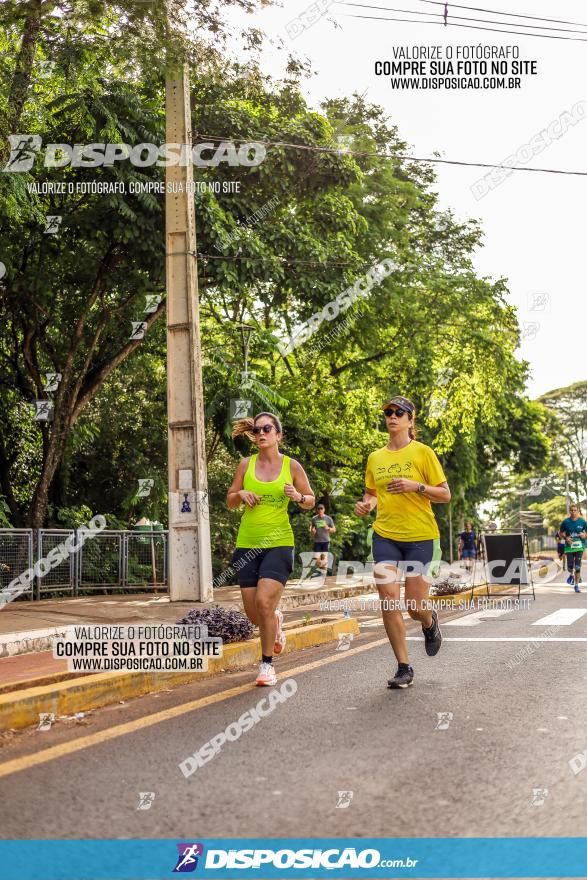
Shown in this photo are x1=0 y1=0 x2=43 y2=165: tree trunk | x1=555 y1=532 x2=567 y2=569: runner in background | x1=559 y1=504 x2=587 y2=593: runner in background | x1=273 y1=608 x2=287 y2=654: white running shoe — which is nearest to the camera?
x1=273 y1=608 x2=287 y2=654: white running shoe

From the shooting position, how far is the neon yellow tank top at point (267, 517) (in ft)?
24.1

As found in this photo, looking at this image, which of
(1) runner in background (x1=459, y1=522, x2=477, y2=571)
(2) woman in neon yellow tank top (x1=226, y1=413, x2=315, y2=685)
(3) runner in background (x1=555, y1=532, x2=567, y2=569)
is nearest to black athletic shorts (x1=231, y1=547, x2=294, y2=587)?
(2) woman in neon yellow tank top (x1=226, y1=413, x2=315, y2=685)

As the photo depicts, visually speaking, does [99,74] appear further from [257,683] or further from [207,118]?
[257,683]

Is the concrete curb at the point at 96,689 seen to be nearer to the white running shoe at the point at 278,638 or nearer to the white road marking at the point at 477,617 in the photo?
the white running shoe at the point at 278,638

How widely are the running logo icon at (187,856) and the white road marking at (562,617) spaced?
30.9ft

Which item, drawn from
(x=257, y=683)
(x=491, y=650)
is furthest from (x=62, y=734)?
(x=491, y=650)

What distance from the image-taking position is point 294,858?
361 cm

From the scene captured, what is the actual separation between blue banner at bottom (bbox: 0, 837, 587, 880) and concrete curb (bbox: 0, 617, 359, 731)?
2268 millimetres

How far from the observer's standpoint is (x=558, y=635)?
1096cm

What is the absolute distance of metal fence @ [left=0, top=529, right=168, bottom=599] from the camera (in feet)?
49.9

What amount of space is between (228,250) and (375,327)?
824 cm

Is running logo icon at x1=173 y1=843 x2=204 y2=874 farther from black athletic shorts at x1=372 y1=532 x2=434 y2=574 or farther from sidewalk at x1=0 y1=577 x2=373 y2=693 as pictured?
black athletic shorts at x1=372 y1=532 x2=434 y2=574

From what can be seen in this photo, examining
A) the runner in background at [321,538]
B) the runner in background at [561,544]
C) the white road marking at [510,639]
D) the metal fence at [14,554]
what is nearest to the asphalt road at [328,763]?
the white road marking at [510,639]

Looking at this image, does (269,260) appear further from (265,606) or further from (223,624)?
(265,606)
